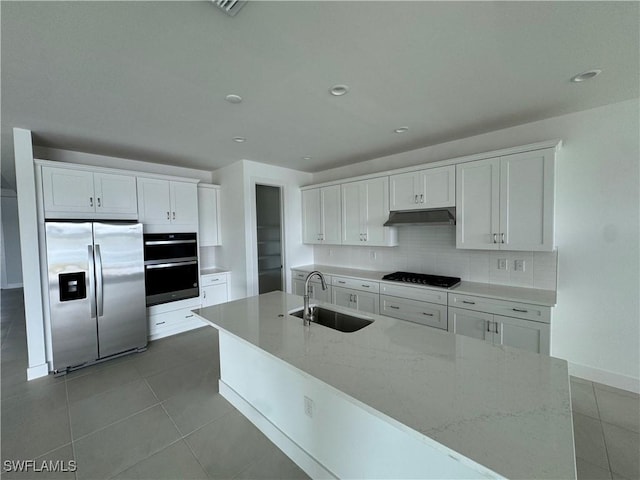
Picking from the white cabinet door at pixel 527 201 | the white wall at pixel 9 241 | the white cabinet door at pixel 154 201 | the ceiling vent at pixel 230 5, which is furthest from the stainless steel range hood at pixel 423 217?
the white wall at pixel 9 241

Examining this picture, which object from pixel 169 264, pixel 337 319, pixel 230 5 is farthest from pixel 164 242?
pixel 230 5

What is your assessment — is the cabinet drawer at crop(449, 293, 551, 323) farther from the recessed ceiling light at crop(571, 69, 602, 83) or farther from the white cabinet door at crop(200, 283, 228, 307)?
the white cabinet door at crop(200, 283, 228, 307)

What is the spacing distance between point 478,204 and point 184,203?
3930mm

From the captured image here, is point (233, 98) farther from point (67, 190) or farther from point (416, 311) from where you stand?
point (416, 311)

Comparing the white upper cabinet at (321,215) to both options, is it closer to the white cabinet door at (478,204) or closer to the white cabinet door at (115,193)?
the white cabinet door at (478,204)

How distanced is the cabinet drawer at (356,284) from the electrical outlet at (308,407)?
2.06m

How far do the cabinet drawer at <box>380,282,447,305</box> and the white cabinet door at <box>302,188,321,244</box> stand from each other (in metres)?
1.61

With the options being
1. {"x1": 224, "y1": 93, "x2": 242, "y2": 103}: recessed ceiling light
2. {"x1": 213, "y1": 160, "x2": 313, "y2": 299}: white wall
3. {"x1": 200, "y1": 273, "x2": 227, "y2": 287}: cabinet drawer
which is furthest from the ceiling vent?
{"x1": 200, "y1": 273, "x2": 227, "y2": 287}: cabinet drawer

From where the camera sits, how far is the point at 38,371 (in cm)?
283

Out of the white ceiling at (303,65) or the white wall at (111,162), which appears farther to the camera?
the white wall at (111,162)

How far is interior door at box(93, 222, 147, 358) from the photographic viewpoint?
3078mm

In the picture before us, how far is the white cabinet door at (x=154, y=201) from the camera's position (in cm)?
358

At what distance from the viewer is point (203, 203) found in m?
4.40

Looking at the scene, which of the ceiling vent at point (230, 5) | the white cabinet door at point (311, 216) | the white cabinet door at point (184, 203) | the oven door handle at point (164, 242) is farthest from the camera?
the white cabinet door at point (311, 216)
